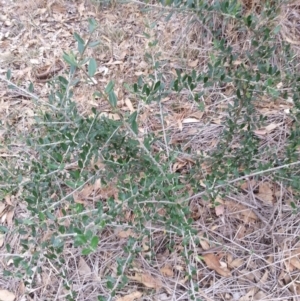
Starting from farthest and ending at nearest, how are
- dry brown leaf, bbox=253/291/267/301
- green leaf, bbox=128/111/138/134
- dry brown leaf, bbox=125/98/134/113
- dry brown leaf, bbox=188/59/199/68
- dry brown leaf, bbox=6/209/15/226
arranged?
1. dry brown leaf, bbox=188/59/199/68
2. dry brown leaf, bbox=125/98/134/113
3. dry brown leaf, bbox=6/209/15/226
4. dry brown leaf, bbox=253/291/267/301
5. green leaf, bbox=128/111/138/134

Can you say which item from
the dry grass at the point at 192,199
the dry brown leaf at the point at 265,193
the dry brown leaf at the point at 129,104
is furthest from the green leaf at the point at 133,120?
the dry brown leaf at the point at 129,104

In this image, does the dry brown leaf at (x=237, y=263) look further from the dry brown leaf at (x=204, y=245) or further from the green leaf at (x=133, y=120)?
the green leaf at (x=133, y=120)

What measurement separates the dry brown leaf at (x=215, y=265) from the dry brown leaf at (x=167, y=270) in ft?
0.40

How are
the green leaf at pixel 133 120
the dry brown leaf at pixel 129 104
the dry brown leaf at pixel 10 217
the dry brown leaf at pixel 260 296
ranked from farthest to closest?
the dry brown leaf at pixel 129 104 < the dry brown leaf at pixel 10 217 < the dry brown leaf at pixel 260 296 < the green leaf at pixel 133 120

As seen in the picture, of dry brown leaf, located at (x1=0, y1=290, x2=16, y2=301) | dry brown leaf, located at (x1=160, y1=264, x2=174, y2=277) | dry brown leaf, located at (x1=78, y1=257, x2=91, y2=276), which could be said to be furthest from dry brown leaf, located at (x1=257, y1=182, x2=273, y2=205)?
dry brown leaf, located at (x1=0, y1=290, x2=16, y2=301)

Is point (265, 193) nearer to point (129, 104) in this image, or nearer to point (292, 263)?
point (292, 263)

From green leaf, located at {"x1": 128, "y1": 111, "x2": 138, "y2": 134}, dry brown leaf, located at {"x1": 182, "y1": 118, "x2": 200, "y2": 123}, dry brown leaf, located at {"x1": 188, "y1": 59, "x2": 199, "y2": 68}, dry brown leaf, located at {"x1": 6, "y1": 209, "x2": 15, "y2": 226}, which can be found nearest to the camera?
green leaf, located at {"x1": 128, "y1": 111, "x2": 138, "y2": 134}

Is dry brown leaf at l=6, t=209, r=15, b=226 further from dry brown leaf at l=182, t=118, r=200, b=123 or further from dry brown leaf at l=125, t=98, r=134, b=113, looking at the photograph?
dry brown leaf at l=182, t=118, r=200, b=123

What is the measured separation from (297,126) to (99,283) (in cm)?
82

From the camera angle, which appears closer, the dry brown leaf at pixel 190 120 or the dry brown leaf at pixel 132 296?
the dry brown leaf at pixel 132 296

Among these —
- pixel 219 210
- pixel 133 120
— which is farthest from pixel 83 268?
pixel 133 120

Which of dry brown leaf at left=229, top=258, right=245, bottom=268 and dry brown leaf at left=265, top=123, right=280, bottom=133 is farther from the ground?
dry brown leaf at left=265, top=123, right=280, bottom=133

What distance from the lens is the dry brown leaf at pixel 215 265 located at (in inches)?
55.1

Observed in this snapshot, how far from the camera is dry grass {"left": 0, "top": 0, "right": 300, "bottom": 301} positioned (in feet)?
4.57
